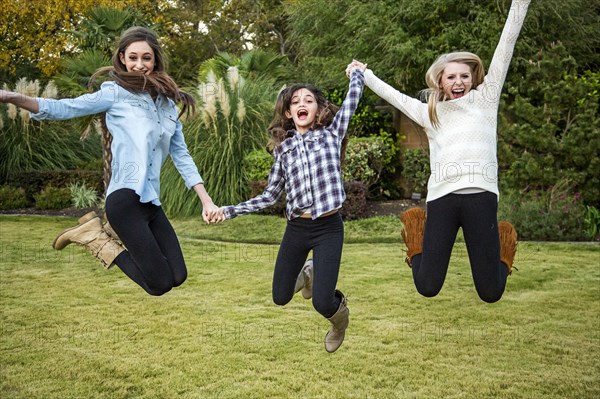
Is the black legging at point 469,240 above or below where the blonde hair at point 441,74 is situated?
below

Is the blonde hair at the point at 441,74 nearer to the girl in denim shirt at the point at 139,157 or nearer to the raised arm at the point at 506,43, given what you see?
the raised arm at the point at 506,43

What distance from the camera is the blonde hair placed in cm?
377

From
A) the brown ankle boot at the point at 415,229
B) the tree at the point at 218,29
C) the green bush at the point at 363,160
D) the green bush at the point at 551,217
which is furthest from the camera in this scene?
the tree at the point at 218,29

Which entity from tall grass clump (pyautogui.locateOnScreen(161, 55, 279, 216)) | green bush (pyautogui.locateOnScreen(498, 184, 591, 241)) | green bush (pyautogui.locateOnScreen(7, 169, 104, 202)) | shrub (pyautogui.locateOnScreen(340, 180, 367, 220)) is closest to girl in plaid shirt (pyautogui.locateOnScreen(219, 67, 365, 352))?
tall grass clump (pyautogui.locateOnScreen(161, 55, 279, 216))

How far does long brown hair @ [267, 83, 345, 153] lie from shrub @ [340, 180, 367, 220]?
6736mm

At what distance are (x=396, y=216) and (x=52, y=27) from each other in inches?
469

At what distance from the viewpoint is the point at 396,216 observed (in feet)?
36.5

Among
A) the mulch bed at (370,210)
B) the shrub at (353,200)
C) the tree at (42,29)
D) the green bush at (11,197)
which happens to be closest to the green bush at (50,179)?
the green bush at (11,197)

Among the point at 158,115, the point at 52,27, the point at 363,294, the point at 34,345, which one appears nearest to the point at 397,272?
the point at 363,294

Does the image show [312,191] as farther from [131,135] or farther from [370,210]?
[370,210]

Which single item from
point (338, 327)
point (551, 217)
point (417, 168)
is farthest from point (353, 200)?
point (338, 327)

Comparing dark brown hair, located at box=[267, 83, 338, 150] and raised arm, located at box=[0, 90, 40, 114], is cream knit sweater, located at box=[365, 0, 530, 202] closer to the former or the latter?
dark brown hair, located at box=[267, 83, 338, 150]

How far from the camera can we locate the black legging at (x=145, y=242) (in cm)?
364

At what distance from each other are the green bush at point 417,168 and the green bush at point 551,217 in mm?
2504
